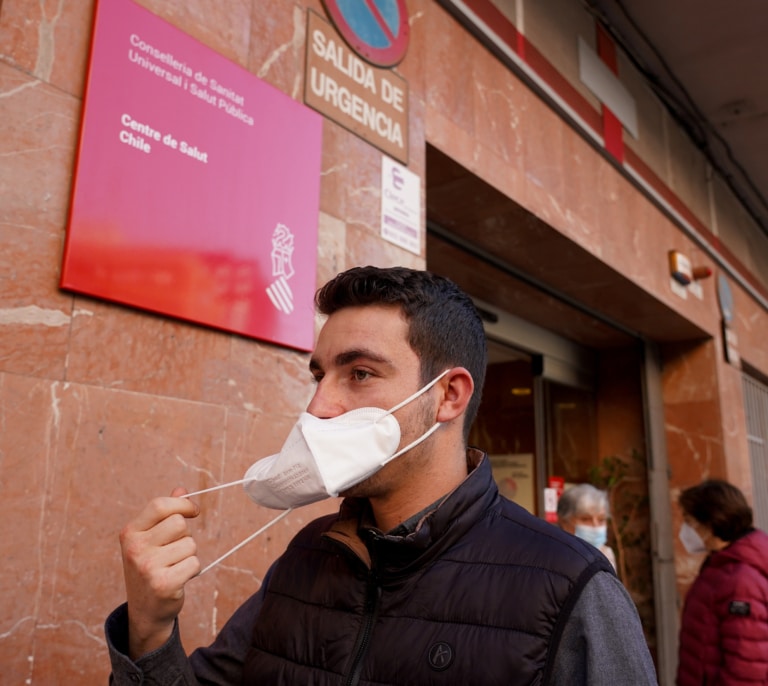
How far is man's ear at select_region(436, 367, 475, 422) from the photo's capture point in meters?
1.52

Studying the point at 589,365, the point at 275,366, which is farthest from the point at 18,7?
the point at 589,365

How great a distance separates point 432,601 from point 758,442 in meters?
7.54

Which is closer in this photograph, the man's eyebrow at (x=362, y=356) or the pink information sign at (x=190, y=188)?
the man's eyebrow at (x=362, y=356)

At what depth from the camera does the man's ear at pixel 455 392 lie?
1519 millimetres

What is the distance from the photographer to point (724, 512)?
11.3 feet

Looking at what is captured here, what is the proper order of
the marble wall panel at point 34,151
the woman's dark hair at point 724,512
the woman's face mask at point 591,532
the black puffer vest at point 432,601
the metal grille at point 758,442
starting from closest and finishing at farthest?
1. the black puffer vest at point 432,601
2. the marble wall panel at point 34,151
3. the woman's dark hair at point 724,512
4. the woman's face mask at point 591,532
5. the metal grille at point 758,442

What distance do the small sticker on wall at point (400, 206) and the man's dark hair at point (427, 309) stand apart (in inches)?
60.3

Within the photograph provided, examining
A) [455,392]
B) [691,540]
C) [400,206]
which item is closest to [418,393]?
[455,392]

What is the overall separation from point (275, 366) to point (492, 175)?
1.91 m

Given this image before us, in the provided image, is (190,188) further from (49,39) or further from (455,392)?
(455,392)

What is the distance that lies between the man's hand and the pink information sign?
0.91m

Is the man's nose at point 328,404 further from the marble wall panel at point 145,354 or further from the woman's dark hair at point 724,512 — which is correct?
the woman's dark hair at point 724,512

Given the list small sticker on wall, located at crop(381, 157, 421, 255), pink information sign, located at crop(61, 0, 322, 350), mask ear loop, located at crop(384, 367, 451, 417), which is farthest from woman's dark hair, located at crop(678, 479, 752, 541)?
mask ear loop, located at crop(384, 367, 451, 417)

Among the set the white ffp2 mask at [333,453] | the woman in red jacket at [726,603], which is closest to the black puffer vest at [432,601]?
the white ffp2 mask at [333,453]
